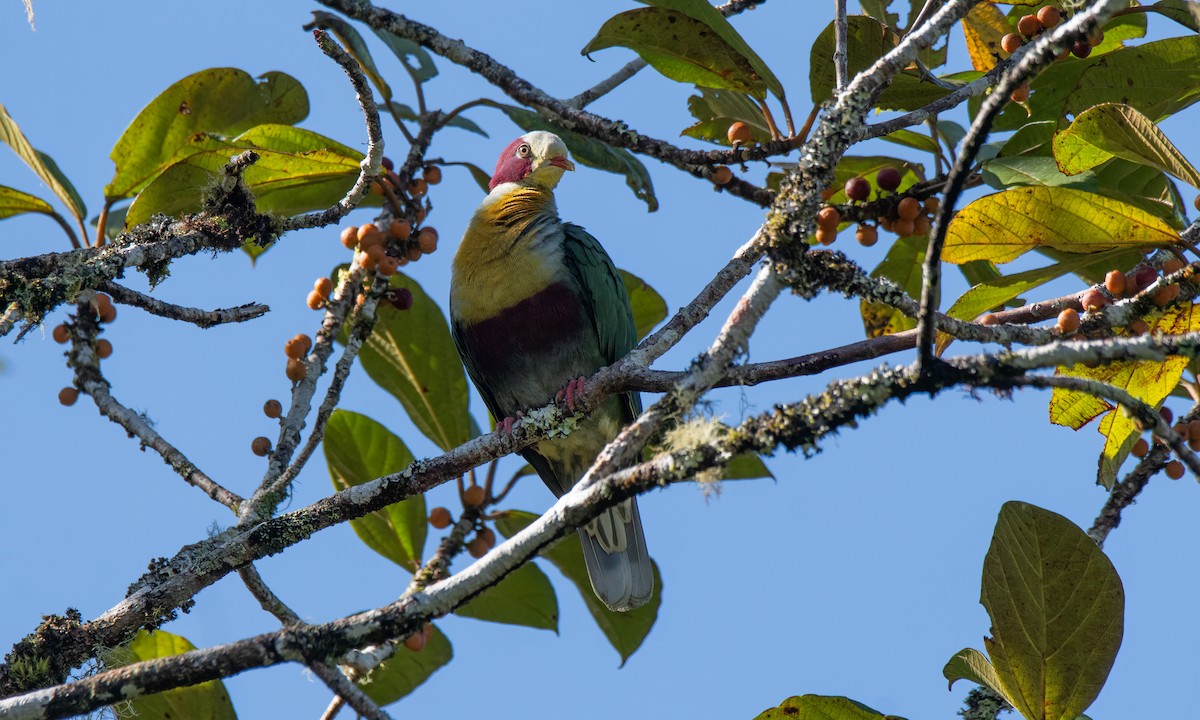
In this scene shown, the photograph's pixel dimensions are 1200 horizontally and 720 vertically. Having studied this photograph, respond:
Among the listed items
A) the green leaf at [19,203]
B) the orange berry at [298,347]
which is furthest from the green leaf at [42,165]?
the orange berry at [298,347]

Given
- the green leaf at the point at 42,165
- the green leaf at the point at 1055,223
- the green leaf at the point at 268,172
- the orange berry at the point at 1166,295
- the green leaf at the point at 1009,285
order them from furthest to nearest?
the green leaf at the point at 42,165 < the green leaf at the point at 268,172 < the green leaf at the point at 1009,285 < the green leaf at the point at 1055,223 < the orange berry at the point at 1166,295

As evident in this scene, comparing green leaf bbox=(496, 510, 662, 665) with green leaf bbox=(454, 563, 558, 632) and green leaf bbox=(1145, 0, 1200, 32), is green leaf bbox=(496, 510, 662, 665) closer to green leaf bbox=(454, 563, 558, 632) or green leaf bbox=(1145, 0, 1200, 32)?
green leaf bbox=(454, 563, 558, 632)

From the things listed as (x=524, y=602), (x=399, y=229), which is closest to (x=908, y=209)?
(x=399, y=229)

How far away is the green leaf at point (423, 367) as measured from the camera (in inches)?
151

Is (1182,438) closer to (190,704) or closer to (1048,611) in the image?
(1048,611)

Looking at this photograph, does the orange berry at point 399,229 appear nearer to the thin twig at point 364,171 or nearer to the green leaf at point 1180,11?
the thin twig at point 364,171

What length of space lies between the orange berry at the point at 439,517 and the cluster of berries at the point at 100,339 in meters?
1.19

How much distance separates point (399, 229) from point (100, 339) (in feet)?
3.37

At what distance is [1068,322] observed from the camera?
2508mm

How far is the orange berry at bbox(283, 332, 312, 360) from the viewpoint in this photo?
3.23m

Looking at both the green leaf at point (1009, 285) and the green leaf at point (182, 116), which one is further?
the green leaf at point (182, 116)

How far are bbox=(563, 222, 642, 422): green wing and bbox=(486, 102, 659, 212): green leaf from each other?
1.03 feet

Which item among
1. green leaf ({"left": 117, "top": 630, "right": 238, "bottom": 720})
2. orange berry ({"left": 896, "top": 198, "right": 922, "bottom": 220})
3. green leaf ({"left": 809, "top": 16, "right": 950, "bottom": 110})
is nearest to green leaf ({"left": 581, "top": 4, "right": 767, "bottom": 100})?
green leaf ({"left": 809, "top": 16, "right": 950, "bottom": 110})

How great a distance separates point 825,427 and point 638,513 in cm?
234
